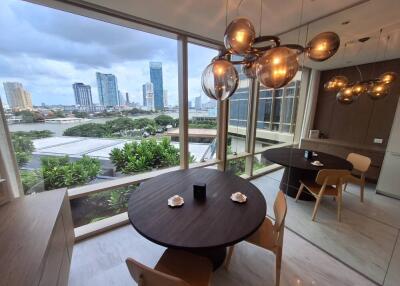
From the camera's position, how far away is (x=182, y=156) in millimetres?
2682

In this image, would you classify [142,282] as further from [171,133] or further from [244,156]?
[244,156]

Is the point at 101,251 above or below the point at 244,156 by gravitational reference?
below

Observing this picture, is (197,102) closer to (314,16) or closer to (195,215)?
(314,16)

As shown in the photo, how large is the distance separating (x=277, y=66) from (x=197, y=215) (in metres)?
1.18

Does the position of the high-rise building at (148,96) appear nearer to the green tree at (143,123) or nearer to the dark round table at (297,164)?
the green tree at (143,123)

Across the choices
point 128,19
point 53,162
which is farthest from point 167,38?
point 53,162

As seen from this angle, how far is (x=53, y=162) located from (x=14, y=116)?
1.91 ft

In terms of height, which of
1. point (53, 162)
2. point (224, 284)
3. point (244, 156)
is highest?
point (53, 162)

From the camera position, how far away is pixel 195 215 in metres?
1.24

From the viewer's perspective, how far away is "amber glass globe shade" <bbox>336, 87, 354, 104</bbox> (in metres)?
1.77

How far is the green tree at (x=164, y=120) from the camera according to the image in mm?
2645

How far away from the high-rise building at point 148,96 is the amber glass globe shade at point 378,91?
2.60 meters

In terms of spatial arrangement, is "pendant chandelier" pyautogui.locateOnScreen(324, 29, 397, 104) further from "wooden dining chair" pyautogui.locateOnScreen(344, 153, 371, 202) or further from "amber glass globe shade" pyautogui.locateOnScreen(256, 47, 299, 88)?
"amber glass globe shade" pyautogui.locateOnScreen(256, 47, 299, 88)

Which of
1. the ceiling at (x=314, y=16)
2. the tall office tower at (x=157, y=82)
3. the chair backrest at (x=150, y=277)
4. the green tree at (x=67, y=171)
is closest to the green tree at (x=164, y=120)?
the tall office tower at (x=157, y=82)
